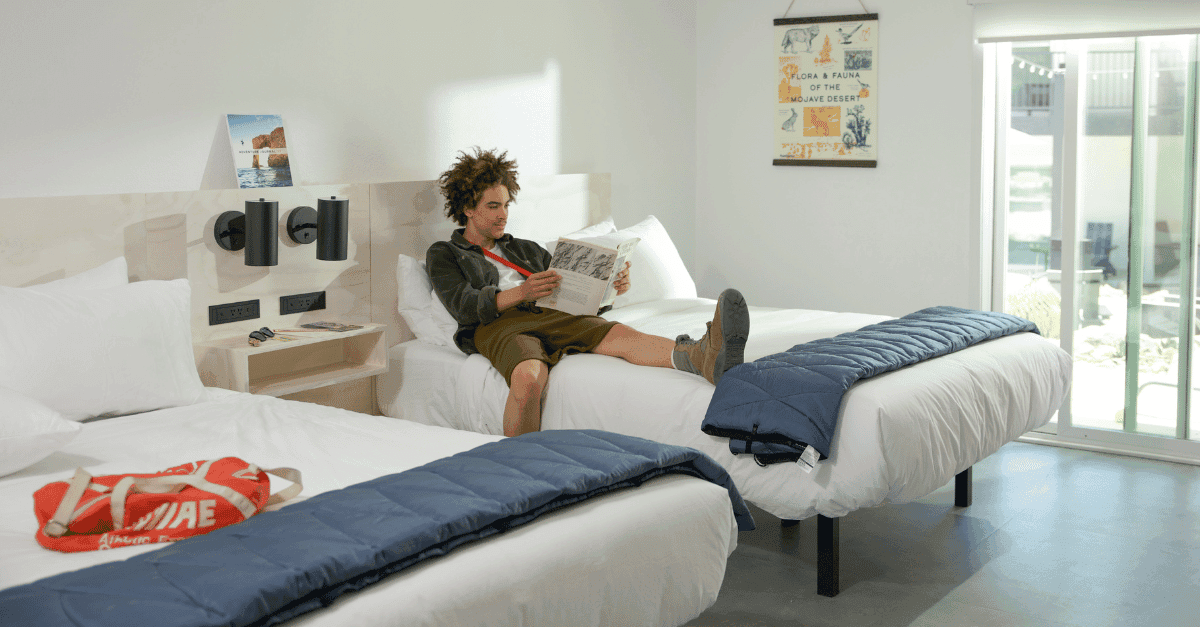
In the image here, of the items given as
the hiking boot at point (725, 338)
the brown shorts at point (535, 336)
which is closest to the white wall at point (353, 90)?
the brown shorts at point (535, 336)

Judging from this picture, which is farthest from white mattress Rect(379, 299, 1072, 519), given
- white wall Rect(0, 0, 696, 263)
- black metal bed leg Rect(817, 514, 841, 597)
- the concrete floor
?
white wall Rect(0, 0, 696, 263)

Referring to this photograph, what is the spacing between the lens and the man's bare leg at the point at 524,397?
9.90 ft

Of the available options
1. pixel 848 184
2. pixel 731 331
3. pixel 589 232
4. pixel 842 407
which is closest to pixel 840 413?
pixel 842 407

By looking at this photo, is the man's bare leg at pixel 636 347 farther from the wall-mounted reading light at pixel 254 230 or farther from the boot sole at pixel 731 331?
the wall-mounted reading light at pixel 254 230

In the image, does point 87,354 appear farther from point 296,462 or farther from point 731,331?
point 731,331

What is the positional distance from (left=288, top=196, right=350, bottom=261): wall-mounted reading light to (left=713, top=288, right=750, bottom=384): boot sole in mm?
1306

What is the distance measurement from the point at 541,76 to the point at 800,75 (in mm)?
Result: 1371

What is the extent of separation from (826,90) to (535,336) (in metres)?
2.37

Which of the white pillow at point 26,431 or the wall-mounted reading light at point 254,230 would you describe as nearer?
the white pillow at point 26,431

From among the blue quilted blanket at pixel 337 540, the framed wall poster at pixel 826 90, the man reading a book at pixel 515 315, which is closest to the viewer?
the blue quilted blanket at pixel 337 540

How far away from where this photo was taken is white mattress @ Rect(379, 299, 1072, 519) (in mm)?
2465

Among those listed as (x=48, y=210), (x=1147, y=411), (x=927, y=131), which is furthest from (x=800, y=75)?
(x=48, y=210)

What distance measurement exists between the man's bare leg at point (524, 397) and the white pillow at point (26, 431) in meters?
1.30

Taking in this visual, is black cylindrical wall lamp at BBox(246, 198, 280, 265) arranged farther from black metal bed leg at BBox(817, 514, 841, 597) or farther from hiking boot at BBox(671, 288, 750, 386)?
black metal bed leg at BBox(817, 514, 841, 597)
